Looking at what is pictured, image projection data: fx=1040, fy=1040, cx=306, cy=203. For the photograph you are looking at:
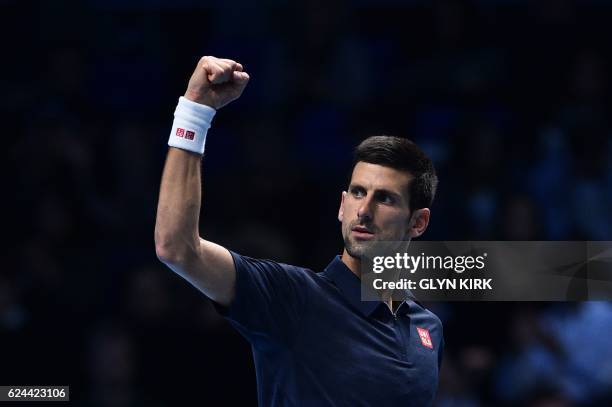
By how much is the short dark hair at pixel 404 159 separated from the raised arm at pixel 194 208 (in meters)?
0.88

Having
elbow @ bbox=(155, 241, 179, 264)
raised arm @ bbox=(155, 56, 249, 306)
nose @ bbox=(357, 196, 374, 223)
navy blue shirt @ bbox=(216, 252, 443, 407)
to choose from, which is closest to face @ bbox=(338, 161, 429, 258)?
nose @ bbox=(357, 196, 374, 223)

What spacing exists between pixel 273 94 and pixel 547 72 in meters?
2.55

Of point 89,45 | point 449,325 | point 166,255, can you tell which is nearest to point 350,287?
point 166,255

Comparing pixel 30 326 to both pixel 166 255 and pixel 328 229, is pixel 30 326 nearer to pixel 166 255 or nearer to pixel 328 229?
pixel 328 229

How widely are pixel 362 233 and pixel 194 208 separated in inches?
35.8

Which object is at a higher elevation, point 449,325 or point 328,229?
point 328,229

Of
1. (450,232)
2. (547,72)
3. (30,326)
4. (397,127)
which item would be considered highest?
(547,72)

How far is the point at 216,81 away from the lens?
3.65 m

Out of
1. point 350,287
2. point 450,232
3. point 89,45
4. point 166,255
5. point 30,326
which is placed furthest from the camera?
point 89,45

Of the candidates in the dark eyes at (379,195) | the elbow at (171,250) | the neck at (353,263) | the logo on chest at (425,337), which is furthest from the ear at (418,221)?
the elbow at (171,250)

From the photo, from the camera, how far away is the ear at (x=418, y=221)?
4.50 meters

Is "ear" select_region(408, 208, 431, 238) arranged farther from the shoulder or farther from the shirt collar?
the shoulder

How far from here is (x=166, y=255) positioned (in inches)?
141

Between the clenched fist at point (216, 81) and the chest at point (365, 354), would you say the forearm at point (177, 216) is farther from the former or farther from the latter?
the chest at point (365, 354)
